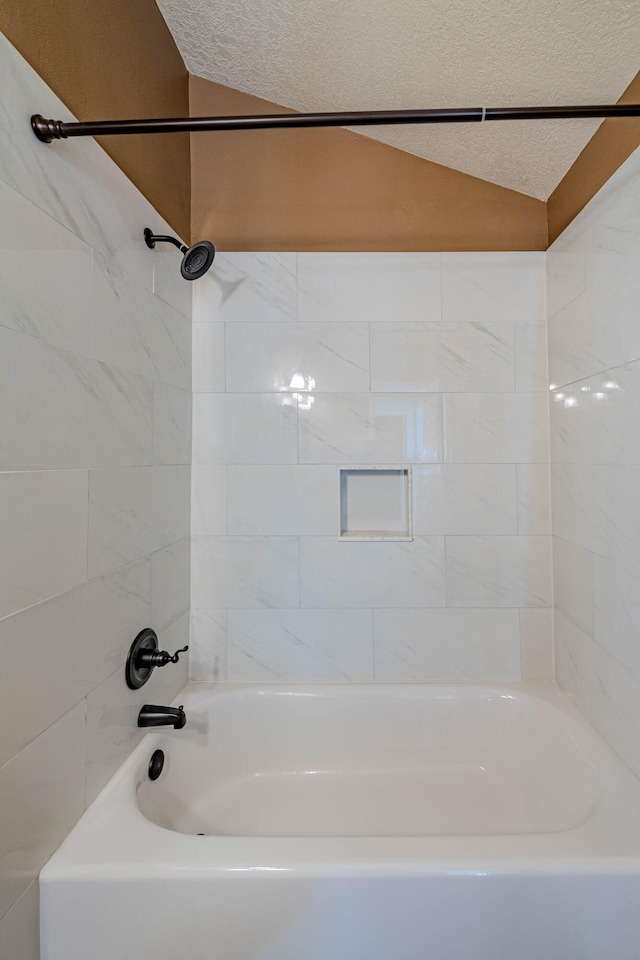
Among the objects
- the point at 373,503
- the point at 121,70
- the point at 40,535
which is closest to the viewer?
the point at 40,535

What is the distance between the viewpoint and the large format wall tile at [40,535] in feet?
2.64

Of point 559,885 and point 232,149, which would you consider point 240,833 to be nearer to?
point 559,885

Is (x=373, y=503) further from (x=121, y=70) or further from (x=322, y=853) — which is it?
(x=121, y=70)

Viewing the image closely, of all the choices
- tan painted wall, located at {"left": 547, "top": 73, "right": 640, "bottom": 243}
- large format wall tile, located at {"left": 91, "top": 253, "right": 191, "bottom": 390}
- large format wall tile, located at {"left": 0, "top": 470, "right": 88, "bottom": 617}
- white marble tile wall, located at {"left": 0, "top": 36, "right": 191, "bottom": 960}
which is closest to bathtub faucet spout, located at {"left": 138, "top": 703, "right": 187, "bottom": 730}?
white marble tile wall, located at {"left": 0, "top": 36, "right": 191, "bottom": 960}

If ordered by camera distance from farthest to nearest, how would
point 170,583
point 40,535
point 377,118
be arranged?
point 170,583
point 377,118
point 40,535

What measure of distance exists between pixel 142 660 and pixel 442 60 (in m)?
1.84

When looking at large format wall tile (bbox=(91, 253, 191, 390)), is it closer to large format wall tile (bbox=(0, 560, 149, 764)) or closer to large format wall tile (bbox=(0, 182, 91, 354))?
large format wall tile (bbox=(0, 182, 91, 354))

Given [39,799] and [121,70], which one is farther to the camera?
[121,70]

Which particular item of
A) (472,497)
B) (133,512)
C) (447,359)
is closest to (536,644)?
(472,497)

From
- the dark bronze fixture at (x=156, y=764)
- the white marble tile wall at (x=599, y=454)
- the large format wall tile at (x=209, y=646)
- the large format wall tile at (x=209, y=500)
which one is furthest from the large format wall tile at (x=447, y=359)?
the dark bronze fixture at (x=156, y=764)

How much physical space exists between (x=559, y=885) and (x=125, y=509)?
1247 millimetres

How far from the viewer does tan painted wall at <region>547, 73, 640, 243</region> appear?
1.22m

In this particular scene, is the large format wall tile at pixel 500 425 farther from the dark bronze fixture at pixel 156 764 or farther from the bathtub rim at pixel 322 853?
the dark bronze fixture at pixel 156 764

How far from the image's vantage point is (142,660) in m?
1.29
